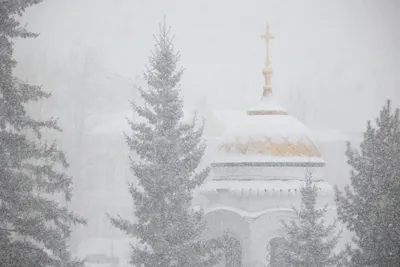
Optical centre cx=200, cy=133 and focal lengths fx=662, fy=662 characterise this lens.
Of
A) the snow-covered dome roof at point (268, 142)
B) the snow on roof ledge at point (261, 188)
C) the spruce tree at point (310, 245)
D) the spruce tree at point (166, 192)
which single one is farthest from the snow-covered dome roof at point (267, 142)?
the spruce tree at point (166, 192)

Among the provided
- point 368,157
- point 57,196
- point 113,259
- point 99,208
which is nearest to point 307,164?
point 368,157

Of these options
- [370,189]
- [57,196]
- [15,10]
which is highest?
[57,196]

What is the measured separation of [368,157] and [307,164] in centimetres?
561

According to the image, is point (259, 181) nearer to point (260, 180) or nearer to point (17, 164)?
point (260, 180)

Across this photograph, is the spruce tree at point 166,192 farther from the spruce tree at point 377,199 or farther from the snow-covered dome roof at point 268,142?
the snow-covered dome roof at point 268,142

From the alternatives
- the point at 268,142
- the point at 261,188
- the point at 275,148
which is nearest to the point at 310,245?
the point at 261,188

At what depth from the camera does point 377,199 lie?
11.4m

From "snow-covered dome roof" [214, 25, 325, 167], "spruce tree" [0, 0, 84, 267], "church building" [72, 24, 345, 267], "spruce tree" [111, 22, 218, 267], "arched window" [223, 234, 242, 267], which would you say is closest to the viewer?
"spruce tree" [0, 0, 84, 267]

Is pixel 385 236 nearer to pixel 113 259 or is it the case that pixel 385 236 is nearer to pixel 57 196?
pixel 113 259

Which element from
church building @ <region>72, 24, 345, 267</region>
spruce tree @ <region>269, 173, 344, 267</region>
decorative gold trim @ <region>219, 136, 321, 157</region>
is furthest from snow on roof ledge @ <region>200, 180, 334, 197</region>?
spruce tree @ <region>269, 173, 344, 267</region>

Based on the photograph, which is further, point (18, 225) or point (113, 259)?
point (113, 259)

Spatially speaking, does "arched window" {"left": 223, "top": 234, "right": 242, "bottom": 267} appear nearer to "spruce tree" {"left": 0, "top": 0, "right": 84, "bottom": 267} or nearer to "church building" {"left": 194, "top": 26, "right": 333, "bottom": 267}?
"church building" {"left": 194, "top": 26, "right": 333, "bottom": 267}

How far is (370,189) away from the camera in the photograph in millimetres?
11641

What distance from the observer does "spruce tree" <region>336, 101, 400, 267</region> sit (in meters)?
10.6
